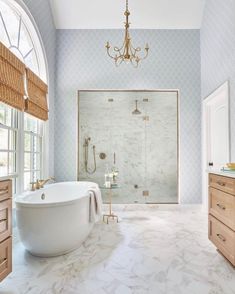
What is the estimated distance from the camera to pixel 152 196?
4.41 m

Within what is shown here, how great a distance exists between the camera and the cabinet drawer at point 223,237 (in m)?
2.07

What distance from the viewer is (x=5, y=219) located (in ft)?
5.67

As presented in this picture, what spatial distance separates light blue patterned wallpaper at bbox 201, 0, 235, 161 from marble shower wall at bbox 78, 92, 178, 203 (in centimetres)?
77

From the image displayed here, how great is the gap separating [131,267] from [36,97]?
8.37 feet

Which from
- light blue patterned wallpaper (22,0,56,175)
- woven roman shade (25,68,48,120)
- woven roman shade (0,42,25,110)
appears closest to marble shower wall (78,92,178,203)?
light blue patterned wallpaper (22,0,56,175)

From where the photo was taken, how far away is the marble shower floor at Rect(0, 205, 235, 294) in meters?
1.83

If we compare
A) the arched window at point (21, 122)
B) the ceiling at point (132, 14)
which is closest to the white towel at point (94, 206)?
the arched window at point (21, 122)

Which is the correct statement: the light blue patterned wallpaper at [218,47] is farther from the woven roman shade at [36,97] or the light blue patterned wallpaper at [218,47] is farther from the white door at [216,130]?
the woven roman shade at [36,97]

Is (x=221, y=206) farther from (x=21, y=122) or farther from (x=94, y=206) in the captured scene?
(x=21, y=122)

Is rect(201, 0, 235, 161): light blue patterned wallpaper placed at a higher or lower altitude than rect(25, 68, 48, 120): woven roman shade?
higher

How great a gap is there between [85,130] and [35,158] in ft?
3.79

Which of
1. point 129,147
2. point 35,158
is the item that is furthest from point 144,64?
point 35,158

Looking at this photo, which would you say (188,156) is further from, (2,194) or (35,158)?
(2,194)

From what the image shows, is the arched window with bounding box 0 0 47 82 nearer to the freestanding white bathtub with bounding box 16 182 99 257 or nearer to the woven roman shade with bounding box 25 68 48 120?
the woven roman shade with bounding box 25 68 48 120
